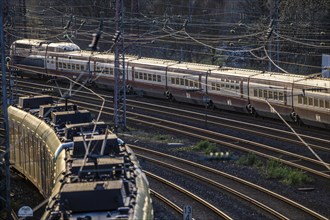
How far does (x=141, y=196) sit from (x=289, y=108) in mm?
21164

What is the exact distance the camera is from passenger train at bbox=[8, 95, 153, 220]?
11.3 metres

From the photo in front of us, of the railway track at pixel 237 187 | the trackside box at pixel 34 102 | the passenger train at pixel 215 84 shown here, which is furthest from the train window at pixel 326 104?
the trackside box at pixel 34 102

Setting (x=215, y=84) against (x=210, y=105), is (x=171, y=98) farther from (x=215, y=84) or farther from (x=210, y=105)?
(x=215, y=84)

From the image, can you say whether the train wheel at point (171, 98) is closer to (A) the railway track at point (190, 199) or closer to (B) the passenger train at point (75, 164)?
(A) the railway track at point (190, 199)

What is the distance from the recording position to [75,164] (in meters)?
13.4

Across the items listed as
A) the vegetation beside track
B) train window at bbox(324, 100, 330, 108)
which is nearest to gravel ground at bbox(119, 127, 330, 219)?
the vegetation beside track

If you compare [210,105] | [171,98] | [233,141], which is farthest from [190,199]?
[171,98]

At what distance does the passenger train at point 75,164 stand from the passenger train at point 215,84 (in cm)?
330

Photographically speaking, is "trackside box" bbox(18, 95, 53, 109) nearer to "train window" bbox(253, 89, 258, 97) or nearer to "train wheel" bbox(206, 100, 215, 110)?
"train window" bbox(253, 89, 258, 97)

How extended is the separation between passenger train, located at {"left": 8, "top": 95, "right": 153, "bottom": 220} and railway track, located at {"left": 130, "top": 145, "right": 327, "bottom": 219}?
18.6 ft

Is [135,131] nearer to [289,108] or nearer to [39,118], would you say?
[289,108]

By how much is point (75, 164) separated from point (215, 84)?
24.3 meters

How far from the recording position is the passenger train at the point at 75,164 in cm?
1127

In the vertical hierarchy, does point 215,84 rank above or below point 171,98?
above
